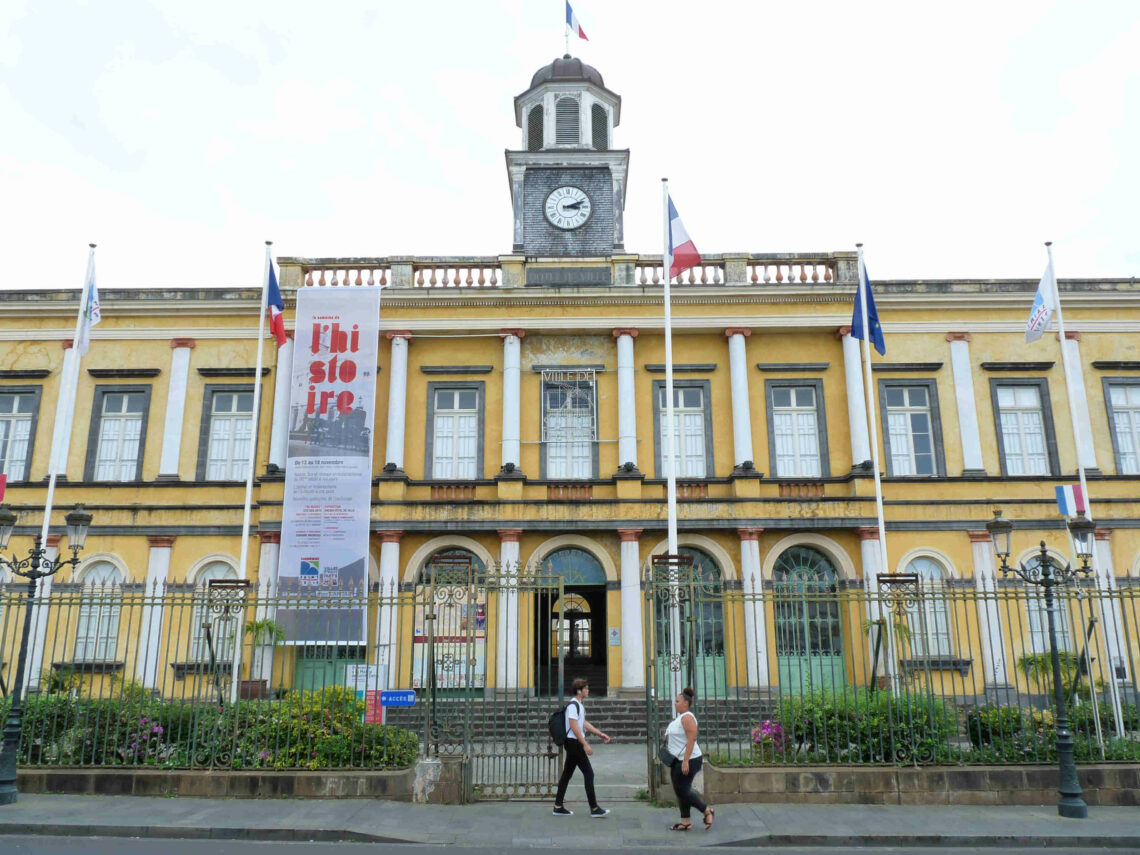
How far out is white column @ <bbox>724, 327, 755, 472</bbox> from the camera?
20.4 metres

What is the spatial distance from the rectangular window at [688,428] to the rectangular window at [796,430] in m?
1.55

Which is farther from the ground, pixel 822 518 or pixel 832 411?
pixel 832 411

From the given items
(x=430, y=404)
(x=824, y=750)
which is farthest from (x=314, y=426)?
(x=824, y=750)

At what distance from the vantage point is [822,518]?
19.8 metres

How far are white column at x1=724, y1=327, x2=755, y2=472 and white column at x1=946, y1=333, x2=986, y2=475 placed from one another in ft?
16.4

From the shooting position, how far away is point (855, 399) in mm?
20578

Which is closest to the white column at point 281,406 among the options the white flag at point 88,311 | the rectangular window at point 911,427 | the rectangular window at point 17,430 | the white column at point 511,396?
the white flag at point 88,311

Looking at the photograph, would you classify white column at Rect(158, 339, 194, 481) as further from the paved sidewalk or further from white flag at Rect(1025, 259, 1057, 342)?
white flag at Rect(1025, 259, 1057, 342)

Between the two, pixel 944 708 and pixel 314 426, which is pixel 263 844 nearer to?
pixel 944 708

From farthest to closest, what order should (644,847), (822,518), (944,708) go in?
(822,518) < (944,708) < (644,847)

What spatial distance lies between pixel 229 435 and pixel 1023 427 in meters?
19.3

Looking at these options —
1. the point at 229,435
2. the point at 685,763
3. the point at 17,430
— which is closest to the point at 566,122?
the point at 229,435

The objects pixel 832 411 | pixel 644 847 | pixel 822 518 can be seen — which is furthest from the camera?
pixel 832 411

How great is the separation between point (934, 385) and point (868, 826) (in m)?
13.9
